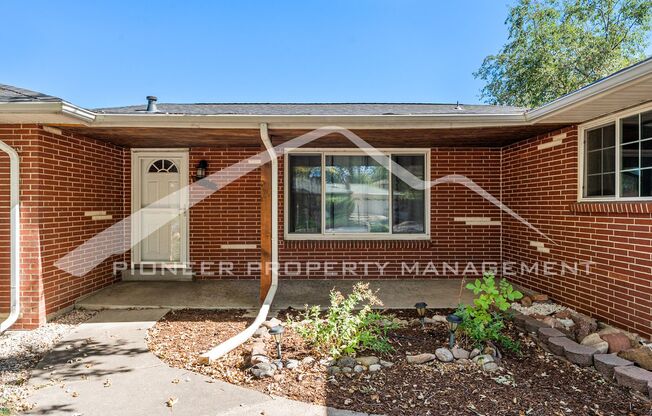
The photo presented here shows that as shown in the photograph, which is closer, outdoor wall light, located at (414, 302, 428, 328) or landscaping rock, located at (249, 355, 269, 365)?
landscaping rock, located at (249, 355, 269, 365)

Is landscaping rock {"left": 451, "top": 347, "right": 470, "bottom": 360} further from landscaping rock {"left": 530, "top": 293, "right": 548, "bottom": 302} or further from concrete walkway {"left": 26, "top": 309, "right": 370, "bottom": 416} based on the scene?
landscaping rock {"left": 530, "top": 293, "right": 548, "bottom": 302}

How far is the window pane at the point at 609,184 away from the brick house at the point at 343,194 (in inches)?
0.6

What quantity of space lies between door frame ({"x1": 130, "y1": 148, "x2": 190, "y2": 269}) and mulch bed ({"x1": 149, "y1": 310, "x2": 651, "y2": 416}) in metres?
2.74

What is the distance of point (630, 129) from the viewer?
12.6 ft

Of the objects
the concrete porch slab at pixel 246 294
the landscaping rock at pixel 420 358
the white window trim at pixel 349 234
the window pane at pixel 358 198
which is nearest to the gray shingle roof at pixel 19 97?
the concrete porch slab at pixel 246 294

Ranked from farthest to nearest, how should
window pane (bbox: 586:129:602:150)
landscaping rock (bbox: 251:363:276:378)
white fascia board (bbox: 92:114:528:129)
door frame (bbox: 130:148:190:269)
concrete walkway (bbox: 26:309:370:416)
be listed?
door frame (bbox: 130:148:190:269)
window pane (bbox: 586:129:602:150)
white fascia board (bbox: 92:114:528:129)
landscaping rock (bbox: 251:363:276:378)
concrete walkway (bbox: 26:309:370:416)

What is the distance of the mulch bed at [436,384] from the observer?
2.59 meters

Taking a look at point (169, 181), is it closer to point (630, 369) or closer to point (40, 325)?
point (40, 325)

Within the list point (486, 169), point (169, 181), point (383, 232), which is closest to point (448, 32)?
point (486, 169)

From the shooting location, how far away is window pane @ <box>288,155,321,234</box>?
636 centimetres

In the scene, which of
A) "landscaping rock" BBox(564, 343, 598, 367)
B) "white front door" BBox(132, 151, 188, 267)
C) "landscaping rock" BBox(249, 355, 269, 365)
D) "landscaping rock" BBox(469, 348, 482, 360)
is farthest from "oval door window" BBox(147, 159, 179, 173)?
"landscaping rock" BBox(564, 343, 598, 367)

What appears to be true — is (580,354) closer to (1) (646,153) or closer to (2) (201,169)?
(1) (646,153)

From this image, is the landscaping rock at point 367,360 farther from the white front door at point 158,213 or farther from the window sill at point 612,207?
the white front door at point 158,213

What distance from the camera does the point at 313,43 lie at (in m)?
14.6
